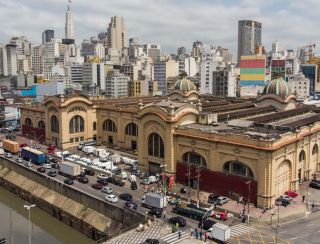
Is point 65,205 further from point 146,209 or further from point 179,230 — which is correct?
point 179,230

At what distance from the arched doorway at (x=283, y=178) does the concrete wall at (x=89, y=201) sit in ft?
77.4

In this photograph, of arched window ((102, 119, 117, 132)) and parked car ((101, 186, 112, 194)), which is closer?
parked car ((101, 186, 112, 194))

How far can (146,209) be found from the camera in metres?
65.3

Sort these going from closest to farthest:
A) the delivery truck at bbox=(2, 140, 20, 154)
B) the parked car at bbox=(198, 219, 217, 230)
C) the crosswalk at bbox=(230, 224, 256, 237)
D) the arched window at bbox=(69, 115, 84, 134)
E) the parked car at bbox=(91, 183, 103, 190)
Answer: the crosswalk at bbox=(230, 224, 256, 237)
the parked car at bbox=(198, 219, 217, 230)
the parked car at bbox=(91, 183, 103, 190)
the delivery truck at bbox=(2, 140, 20, 154)
the arched window at bbox=(69, 115, 84, 134)

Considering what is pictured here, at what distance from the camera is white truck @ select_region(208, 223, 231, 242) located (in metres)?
51.5

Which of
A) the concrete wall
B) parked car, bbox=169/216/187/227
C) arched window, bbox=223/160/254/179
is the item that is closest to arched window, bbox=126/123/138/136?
the concrete wall

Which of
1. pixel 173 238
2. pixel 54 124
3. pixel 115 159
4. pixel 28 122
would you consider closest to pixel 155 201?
pixel 173 238

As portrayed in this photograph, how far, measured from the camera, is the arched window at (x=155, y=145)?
81.4 m

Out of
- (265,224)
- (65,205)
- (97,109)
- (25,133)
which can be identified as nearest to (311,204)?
(265,224)

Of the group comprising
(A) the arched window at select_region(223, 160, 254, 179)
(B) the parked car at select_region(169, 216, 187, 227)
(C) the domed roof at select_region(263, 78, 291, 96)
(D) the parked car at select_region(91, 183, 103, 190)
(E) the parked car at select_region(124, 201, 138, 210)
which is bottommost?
(B) the parked car at select_region(169, 216, 187, 227)

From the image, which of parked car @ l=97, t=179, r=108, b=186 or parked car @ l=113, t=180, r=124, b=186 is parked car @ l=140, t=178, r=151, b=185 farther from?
parked car @ l=97, t=179, r=108, b=186

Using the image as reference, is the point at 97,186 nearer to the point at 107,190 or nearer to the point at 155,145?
the point at 107,190

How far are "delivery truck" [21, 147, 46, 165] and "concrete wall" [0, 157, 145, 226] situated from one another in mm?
3739

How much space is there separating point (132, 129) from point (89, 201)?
123ft
